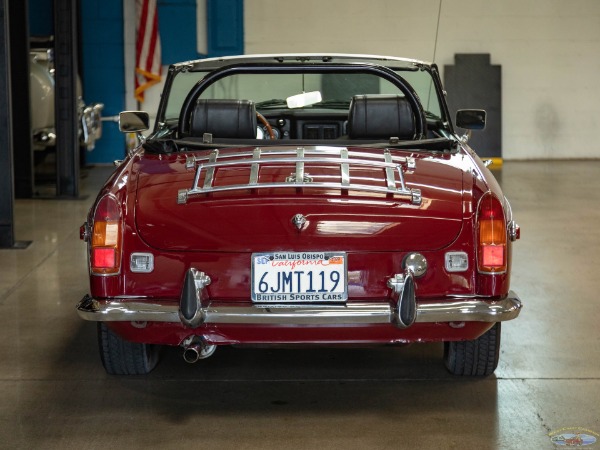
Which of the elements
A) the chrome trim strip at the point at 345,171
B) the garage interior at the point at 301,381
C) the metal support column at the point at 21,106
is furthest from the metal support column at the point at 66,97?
the chrome trim strip at the point at 345,171

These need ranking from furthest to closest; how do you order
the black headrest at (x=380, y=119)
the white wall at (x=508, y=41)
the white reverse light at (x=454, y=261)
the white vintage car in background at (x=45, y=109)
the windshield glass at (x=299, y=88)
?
1. the white wall at (x=508, y=41)
2. the white vintage car in background at (x=45, y=109)
3. the windshield glass at (x=299, y=88)
4. the black headrest at (x=380, y=119)
5. the white reverse light at (x=454, y=261)

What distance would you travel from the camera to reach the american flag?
13.7 m

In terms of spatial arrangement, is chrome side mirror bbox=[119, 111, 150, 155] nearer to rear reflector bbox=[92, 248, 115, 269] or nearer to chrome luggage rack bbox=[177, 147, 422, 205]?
chrome luggage rack bbox=[177, 147, 422, 205]

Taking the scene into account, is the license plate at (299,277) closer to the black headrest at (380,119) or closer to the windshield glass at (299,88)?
the black headrest at (380,119)

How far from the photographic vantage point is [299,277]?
12.6 feet

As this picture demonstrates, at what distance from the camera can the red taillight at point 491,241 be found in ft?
12.9

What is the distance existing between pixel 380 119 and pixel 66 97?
6.30 m

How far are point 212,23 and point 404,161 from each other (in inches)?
393

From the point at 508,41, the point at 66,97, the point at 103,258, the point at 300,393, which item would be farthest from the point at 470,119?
the point at 508,41

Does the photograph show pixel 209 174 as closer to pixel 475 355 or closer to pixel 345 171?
pixel 345 171

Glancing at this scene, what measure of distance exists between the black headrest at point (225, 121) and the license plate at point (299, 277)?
1.10 meters

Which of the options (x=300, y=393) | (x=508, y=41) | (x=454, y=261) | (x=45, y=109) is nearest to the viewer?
(x=454, y=261)

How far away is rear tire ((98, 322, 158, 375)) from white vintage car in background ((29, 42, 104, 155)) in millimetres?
6876

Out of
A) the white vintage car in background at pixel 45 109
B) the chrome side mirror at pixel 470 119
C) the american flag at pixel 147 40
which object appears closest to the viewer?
the chrome side mirror at pixel 470 119
